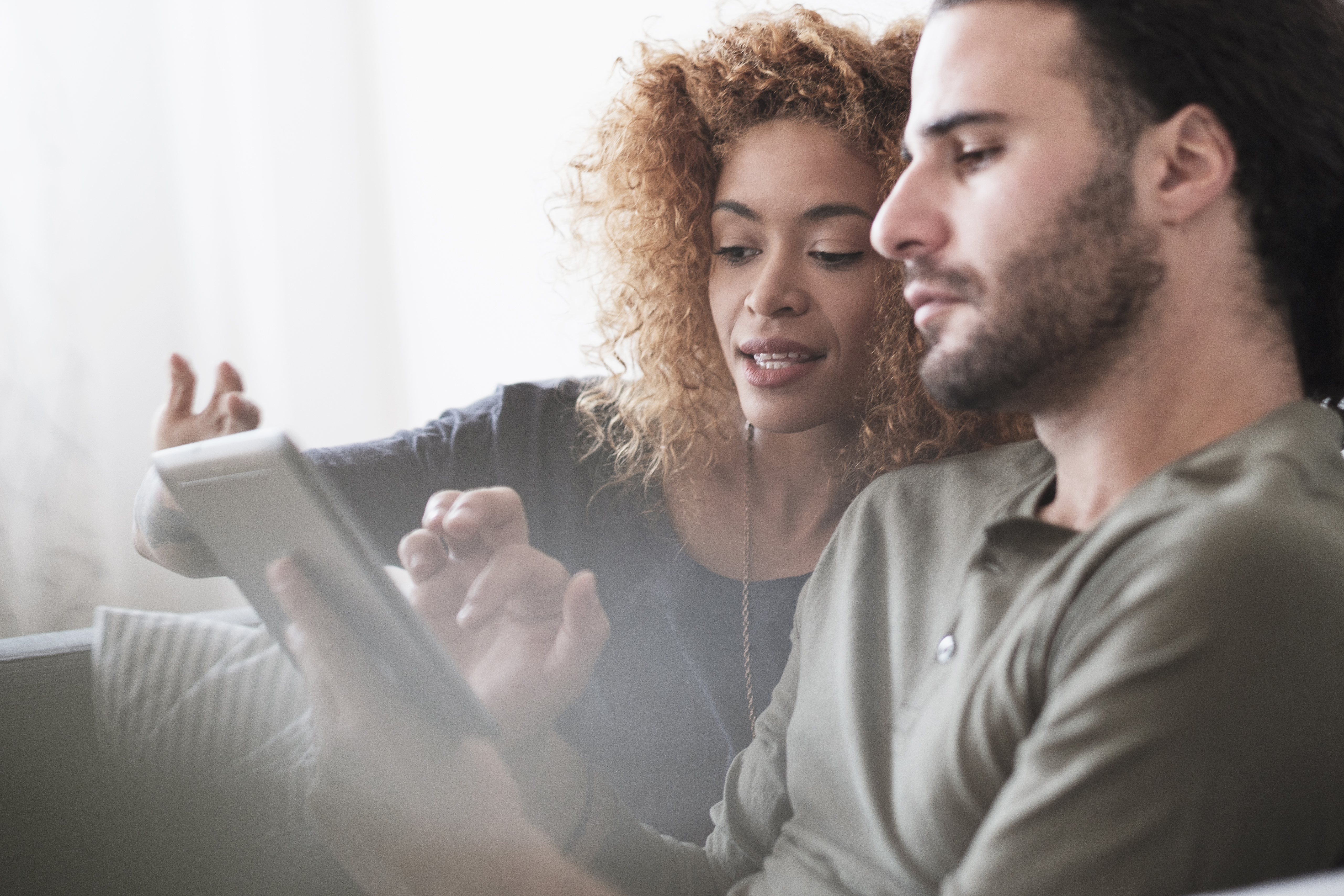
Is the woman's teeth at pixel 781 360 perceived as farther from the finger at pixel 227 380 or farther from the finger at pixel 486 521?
the finger at pixel 227 380

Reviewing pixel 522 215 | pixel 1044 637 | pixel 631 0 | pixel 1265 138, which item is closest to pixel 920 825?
pixel 1044 637

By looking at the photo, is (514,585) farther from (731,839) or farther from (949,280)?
(949,280)

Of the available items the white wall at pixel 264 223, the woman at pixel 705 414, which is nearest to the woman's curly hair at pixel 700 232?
the woman at pixel 705 414

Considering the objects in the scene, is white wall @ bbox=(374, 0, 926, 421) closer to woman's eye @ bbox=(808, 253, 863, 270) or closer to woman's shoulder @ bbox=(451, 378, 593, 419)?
woman's shoulder @ bbox=(451, 378, 593, 419)

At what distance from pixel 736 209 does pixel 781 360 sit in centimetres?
20

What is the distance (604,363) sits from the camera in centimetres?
153

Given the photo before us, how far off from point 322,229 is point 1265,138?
242 centimetres

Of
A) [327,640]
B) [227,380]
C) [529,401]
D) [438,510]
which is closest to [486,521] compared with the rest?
[438,510]

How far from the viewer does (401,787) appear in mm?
851

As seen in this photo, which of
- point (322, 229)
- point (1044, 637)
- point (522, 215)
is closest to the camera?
point (1044, 637)

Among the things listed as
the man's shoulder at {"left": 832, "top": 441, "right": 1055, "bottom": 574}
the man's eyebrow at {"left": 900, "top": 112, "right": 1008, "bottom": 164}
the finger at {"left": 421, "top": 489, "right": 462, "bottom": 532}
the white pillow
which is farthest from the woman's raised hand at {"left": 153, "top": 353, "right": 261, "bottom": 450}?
the man's eyebrow at {"left": 900, "top": 112, "right": 1008, "bottom": 164}

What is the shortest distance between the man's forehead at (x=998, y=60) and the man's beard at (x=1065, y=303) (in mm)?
78

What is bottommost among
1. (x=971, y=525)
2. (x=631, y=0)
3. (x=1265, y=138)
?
(x=971, y=525)

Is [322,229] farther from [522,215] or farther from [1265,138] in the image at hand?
[1265,138]
